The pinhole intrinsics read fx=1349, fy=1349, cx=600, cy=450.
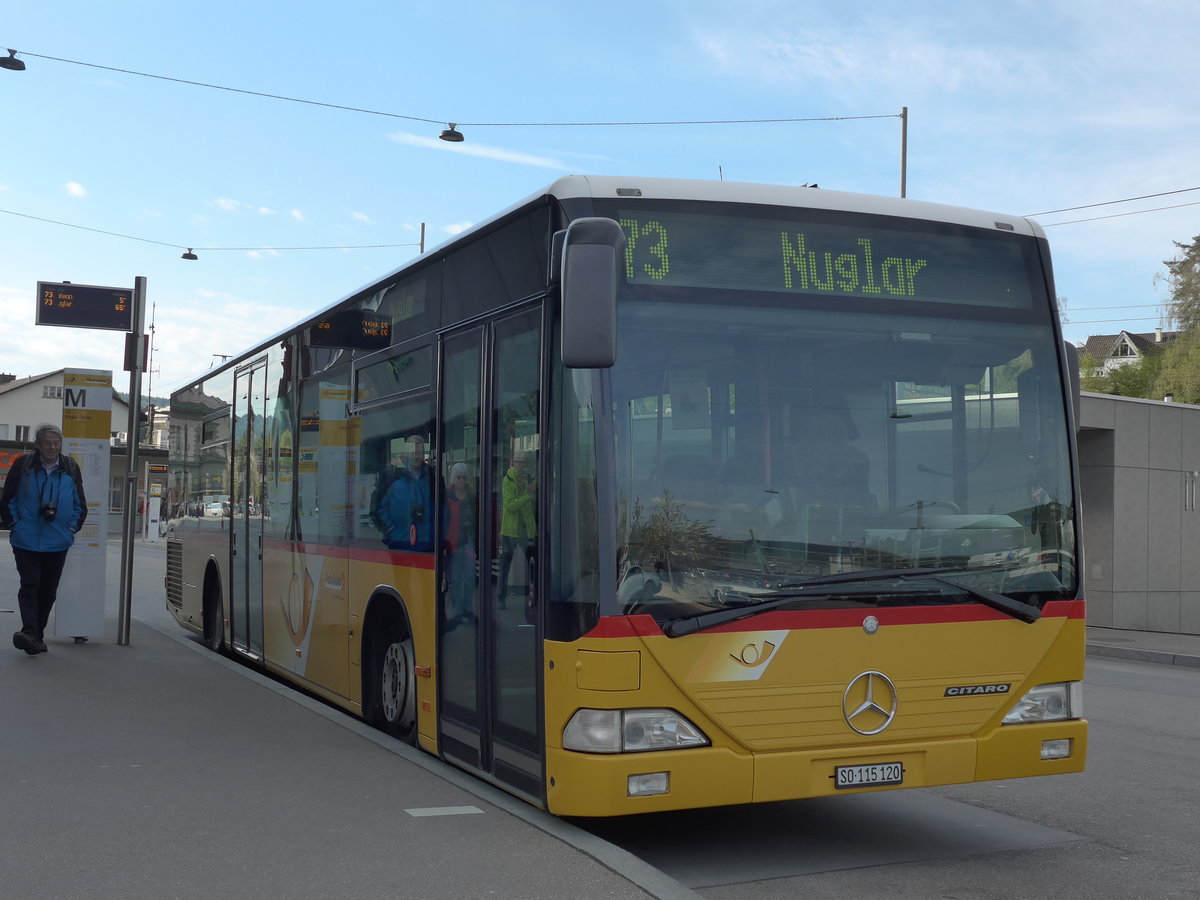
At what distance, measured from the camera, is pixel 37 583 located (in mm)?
11562

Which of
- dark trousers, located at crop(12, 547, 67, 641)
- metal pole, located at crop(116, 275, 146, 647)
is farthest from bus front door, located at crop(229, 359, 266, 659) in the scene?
dark trousers, located at crop(12, 547, 67, 641)

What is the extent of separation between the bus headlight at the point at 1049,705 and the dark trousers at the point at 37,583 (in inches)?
336

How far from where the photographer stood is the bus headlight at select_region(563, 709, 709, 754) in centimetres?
546

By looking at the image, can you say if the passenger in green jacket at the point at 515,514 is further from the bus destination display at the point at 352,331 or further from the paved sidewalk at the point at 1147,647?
the paved sidewalk at the point at 1147,647

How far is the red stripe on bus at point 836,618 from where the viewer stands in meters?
5.49

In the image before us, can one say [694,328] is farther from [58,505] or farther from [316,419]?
[58,505]

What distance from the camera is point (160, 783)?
6.75 meters

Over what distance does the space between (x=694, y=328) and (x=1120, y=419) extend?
1871cm

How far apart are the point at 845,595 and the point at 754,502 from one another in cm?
57

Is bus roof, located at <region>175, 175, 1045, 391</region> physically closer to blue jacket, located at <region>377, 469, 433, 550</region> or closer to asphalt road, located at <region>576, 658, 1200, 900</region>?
blue jacket, located at <region>377, 469, 433, 550</region>

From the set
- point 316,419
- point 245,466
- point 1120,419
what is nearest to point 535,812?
point 316,419

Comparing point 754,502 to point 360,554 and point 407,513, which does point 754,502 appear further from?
point 360,554

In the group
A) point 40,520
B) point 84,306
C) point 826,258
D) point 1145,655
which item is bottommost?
point 1145,655

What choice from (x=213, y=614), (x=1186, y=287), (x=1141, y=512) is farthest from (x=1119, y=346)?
(x=213, y=614)
